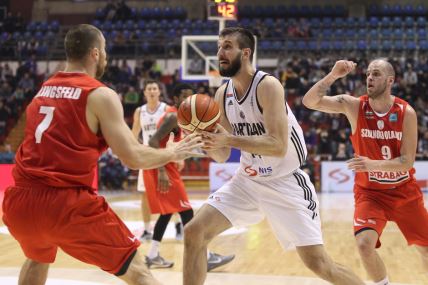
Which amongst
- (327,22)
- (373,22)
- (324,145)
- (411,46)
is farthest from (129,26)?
(411,46)

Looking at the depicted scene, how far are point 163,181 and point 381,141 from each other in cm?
254

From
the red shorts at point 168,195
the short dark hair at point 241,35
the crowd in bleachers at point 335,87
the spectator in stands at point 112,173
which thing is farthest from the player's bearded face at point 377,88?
the spectator in stands at point 112,173

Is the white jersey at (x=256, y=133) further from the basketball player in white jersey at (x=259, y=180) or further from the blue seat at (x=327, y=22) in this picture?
the blue seat at (x=327, y=22)

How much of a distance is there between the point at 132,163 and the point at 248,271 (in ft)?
10.7

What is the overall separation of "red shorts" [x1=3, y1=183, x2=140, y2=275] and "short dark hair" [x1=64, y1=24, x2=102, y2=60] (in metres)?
0.76

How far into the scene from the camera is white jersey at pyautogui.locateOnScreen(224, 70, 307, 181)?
4.38 m

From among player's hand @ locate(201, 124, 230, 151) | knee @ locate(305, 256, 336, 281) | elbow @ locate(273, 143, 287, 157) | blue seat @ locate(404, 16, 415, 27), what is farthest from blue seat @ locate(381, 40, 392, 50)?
player's hand @ locate(201, 124, 230, 151)

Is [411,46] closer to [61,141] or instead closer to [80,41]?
[80,41]

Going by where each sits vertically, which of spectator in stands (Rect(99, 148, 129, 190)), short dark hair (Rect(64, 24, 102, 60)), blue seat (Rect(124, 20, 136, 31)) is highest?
short dark hair (Rect(64, 24, 102, 60))

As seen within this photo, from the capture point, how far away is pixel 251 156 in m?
4.48

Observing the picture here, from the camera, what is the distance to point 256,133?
14.5 ft

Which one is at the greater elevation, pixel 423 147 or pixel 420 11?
pixel 420 11

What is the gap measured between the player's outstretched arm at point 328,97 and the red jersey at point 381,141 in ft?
0.56

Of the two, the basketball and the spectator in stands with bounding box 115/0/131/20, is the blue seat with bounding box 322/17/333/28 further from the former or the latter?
the basketball
